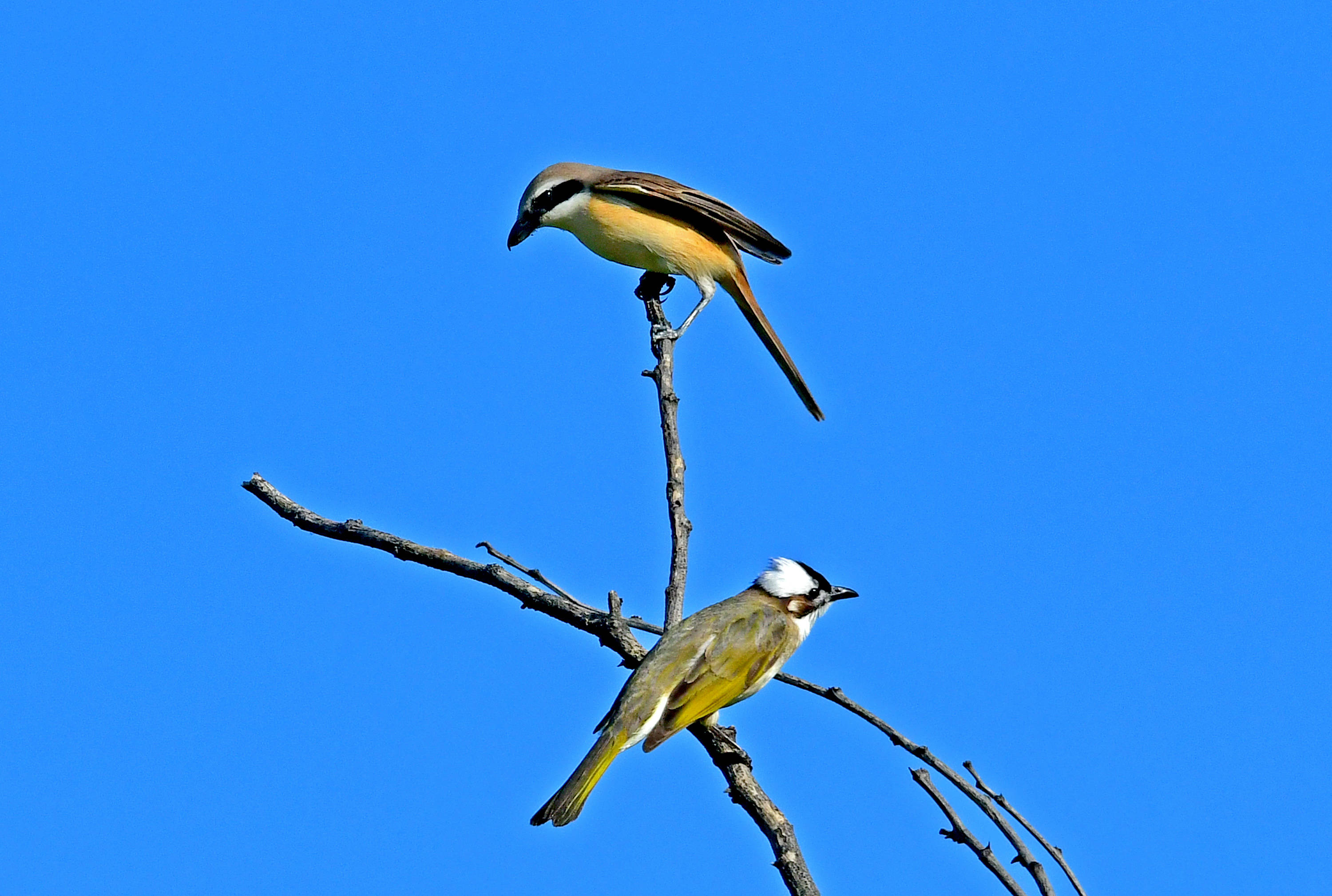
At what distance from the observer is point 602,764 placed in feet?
18.3

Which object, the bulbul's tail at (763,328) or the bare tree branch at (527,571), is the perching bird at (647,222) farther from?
the bare tree branch at (527,571)

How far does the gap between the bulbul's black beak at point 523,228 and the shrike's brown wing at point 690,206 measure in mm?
473

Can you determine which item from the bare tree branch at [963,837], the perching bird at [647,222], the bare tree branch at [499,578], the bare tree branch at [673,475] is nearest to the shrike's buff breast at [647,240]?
the perching bird at [647,222]

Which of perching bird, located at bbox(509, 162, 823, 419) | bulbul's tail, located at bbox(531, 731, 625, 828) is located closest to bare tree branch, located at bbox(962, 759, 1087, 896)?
bulbul's tail, located at bbox(531, 731, 625, 828)

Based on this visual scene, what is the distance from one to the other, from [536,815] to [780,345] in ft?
15.8

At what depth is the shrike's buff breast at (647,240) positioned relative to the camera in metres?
8.78

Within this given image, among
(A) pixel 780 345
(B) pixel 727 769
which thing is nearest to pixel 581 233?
(A) pixel 780 345

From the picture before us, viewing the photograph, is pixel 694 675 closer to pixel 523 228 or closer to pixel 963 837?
pixel 963 837

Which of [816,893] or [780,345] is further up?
[780,345]

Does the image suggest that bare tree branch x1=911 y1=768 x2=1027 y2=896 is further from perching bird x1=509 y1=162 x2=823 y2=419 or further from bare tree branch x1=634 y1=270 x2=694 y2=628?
perching bird x1=509 y1=162 x2=823 y2=419

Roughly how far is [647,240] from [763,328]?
1.15 meters

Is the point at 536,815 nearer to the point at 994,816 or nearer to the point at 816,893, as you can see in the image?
the point at 816,893

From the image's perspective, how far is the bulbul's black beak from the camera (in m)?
8.91

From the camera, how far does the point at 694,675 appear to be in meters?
6.15
